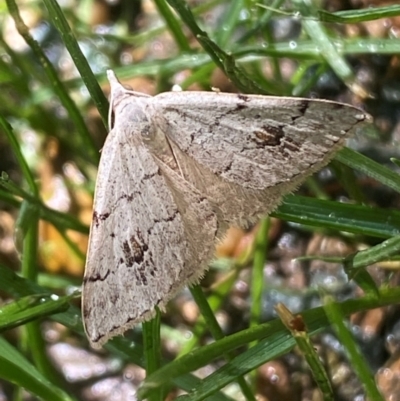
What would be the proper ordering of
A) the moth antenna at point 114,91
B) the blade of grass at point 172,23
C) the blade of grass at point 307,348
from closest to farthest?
the blade of grass at point 307,348 < the moth antenna at point 114,91 < the blade of grass at point 172,23

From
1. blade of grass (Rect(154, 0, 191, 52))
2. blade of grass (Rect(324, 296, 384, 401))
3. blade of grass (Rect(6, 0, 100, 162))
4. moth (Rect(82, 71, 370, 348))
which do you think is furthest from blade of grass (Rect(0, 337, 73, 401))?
blade of grass (Rect(154, 0, 191, 52))

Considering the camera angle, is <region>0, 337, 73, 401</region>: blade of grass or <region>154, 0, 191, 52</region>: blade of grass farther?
<region>154, 0, 191, 52</region>: blade of grass

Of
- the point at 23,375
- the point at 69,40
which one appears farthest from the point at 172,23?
the point at 23,375

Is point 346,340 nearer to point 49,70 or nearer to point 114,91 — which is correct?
point 114,91

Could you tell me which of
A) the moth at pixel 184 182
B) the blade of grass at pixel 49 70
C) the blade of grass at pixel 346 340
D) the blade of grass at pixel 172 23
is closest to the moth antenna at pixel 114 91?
the moth at pixel 184 182

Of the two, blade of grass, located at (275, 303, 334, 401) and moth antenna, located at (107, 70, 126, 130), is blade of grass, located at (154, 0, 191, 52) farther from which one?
blade of grass, located at (275, 303, 334, 401)

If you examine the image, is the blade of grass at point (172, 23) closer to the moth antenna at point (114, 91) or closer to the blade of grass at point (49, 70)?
the moth antenna at point (114, 91)

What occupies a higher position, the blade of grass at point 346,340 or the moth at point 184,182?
the moth at point 184,182

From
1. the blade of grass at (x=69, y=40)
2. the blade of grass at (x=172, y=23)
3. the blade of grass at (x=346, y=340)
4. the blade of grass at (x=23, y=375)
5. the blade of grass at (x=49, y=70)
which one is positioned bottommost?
the blade of grass at (x=346, y=340)
